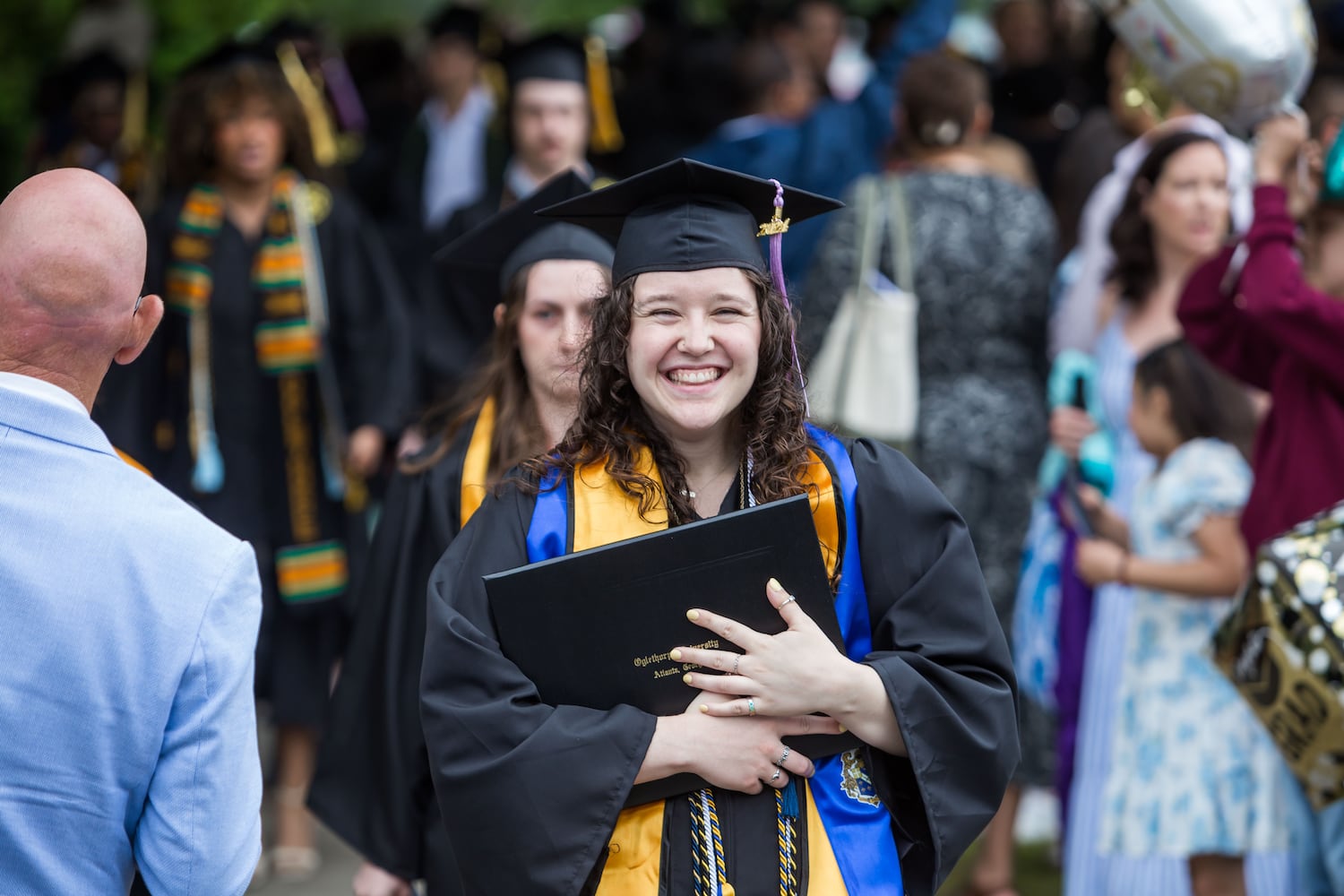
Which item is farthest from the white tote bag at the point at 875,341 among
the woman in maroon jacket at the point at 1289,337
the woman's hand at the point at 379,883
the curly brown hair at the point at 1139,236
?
the woman's hand at the point at 379,883

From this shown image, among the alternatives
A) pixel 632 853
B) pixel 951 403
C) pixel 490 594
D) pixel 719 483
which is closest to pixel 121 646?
pixel 490 594

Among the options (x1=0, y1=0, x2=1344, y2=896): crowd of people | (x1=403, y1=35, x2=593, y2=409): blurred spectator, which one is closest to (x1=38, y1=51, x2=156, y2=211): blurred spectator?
(x1=0, y1=0, x2=1344, y2=896): crowd of people

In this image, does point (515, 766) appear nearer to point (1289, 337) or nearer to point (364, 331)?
point (1289, 337)

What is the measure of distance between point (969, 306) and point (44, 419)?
3547 mm

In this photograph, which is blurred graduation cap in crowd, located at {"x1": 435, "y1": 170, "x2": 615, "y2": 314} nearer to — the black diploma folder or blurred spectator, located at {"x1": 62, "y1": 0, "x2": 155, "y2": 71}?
the black diploma folder

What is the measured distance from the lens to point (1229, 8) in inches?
145

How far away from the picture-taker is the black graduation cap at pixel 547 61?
543 centimetres

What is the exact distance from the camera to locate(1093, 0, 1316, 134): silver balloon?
3682 mm

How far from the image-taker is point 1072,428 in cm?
461

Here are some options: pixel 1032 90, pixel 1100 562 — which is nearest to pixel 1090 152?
pixel 1032 90

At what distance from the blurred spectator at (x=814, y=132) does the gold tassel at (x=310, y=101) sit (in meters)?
1.46

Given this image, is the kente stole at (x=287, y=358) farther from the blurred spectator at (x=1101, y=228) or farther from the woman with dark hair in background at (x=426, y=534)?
the blurred spectator at (x=1101, y=228)

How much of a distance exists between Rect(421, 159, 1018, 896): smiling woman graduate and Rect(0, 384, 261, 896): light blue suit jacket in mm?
325

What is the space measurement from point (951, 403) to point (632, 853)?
10.1 feet
